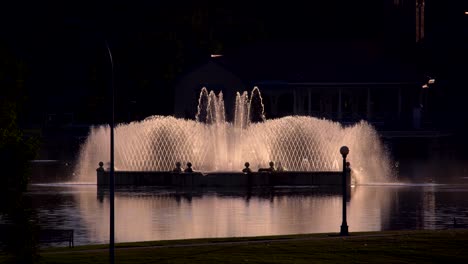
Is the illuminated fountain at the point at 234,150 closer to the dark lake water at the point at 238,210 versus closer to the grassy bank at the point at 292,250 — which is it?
the dark lake water at the point at 238,210

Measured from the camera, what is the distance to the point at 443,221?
143ft

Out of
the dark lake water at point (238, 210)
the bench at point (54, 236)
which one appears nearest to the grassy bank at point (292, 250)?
the bench at point (54, 236)

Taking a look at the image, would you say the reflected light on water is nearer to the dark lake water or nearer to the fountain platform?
the dark lake water

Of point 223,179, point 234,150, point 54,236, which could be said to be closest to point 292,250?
point 54,236

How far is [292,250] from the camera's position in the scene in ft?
107

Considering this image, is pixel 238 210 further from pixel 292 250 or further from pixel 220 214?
pixel 292 250

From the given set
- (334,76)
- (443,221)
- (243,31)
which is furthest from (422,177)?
(243,31)

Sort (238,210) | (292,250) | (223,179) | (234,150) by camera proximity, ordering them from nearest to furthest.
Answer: (292,250) → (238,210) → (223,179) → (234,150)

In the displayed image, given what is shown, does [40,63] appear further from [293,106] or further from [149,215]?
[149,215]

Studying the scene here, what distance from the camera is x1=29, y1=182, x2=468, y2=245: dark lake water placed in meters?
41.2

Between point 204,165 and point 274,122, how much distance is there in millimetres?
14310

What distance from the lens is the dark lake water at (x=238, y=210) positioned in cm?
4122

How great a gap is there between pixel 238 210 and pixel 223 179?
13095mm

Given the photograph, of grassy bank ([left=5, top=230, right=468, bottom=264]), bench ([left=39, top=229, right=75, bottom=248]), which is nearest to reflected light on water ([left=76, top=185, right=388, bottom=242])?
bench ([left=39, top=229, right=75, bottom=248])
